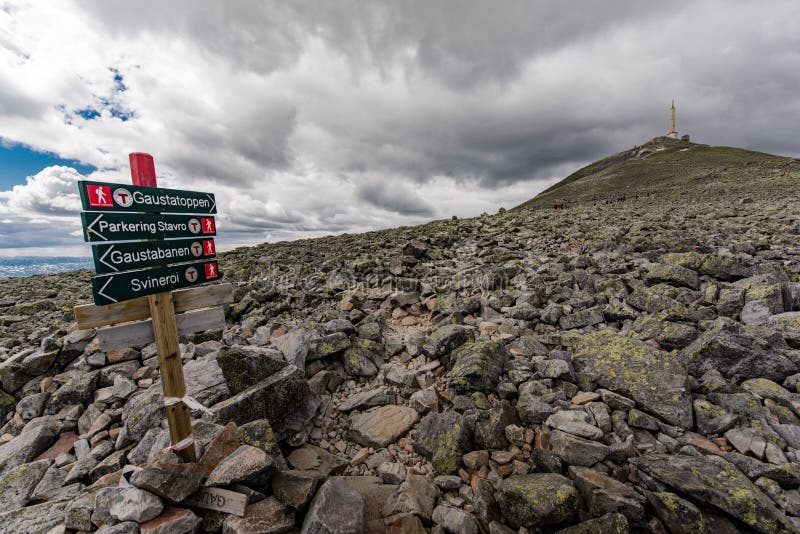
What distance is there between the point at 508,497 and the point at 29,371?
12706 mm

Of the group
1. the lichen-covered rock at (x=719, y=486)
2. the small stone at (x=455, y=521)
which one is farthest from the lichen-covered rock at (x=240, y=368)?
the lichen-covered rock at (x=719, y=486)

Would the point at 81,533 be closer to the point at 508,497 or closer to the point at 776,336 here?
the point at 508,497

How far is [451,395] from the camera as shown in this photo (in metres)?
6.71

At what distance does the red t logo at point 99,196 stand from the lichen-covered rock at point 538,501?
6458 millimetres

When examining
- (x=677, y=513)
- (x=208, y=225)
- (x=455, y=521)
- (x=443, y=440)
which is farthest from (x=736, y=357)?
(x=208, y=225)

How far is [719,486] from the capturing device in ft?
13.2

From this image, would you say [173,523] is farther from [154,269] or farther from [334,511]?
[154,269]

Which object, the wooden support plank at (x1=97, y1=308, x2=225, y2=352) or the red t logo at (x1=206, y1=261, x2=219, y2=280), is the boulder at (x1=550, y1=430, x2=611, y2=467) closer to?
the wooden support plank at (x1=97, y1=308, x2=225, y2=352)

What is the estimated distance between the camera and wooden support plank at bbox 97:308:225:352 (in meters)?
4.46

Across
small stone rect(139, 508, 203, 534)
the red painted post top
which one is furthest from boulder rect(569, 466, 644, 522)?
the red painted post top

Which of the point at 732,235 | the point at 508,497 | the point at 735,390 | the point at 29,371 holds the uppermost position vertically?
the point at 732,235

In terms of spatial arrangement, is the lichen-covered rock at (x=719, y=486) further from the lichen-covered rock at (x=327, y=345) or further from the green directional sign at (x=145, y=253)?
the green directional sign at (x=145, y=253)

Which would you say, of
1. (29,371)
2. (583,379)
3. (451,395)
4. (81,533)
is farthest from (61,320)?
(583,379)

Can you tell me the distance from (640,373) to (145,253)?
8649 millimetres
